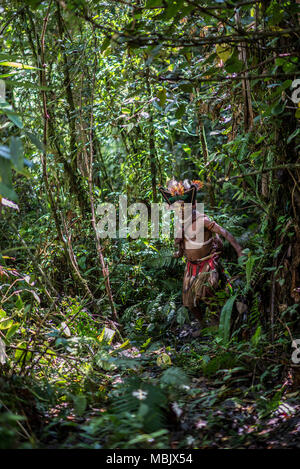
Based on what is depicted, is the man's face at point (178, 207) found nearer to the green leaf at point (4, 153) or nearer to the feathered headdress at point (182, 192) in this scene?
the feathered headdress at point (182, 192)

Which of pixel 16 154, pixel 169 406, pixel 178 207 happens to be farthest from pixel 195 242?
pixel 16 154

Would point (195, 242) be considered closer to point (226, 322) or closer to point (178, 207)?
point (178, 207)

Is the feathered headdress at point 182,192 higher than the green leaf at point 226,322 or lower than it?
higher

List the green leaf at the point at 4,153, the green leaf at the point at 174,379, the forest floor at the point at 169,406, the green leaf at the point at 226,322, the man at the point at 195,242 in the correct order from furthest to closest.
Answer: the man at the point at 195,242 → the green leaf at the point at 226,322 → the green leaf at the point at 174,379 → the forest floor at the point at 169,406 → the green leaf at the point at 4,153

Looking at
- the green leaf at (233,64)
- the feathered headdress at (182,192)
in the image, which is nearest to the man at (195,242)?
the feathered headdress at (182,192)

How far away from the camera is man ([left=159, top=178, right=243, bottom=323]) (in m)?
4.30

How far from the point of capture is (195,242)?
4.38m

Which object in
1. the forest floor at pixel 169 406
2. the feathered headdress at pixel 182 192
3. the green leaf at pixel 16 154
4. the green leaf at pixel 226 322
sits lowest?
the forest floor at pixel 169 406

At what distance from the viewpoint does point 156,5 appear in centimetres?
237

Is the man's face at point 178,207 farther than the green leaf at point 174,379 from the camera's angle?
Yes

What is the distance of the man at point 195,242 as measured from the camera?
4.30m

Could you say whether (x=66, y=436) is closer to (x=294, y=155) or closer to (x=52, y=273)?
(x=294, y=155)

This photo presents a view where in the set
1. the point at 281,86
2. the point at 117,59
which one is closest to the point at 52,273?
the point at 117,59

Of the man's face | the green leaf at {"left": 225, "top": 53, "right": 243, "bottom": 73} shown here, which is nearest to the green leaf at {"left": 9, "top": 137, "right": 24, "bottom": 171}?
the green leaf at {"left": 225, "top": 53, "right": 243, "bottom": 73}
